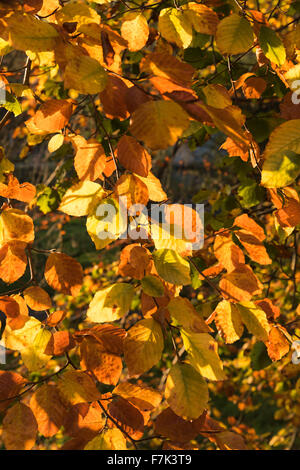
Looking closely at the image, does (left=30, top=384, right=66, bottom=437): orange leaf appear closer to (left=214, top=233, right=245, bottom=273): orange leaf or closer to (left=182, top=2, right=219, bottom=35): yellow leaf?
(left=214, top=233, right=245, bottom=273): orange leaf

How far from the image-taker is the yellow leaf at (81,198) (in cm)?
90

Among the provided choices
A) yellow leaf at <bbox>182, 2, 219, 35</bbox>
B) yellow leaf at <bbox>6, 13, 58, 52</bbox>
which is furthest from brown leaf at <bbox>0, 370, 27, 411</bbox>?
yellow leaf at <bbox>182, 2, 219, 35</bbox>

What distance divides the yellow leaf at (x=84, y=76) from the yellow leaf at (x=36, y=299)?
0.51m

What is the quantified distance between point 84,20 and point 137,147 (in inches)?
13.3

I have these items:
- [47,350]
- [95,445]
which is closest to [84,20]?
[47,350]

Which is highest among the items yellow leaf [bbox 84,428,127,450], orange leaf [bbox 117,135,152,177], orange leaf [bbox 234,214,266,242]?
orange leaf [bbox 117,135,152,177]

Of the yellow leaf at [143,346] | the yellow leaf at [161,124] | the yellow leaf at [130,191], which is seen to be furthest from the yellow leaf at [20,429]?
the yellow leaf at [161,124]

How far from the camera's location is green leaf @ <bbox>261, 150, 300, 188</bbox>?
2.56ft

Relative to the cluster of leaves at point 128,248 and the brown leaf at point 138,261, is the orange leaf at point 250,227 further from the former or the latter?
the brown leaf at point 138,261

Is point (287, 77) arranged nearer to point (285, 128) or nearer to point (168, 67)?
point (285, 128)

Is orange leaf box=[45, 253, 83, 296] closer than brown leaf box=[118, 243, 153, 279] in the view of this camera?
No

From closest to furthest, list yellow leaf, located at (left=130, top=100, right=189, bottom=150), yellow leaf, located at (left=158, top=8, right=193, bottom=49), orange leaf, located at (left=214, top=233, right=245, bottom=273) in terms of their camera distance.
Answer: yellow leaf, located at (left=130, top=100, right=189, bottom=150) < yellow leaf, located at (left=158, top=8, right=193, bottom=49) < orange leaf, located at (left=214, top=233, right=245, bottom=273)

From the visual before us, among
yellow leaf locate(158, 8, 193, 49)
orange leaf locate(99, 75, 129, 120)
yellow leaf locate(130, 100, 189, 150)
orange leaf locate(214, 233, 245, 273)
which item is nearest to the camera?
yellow leaf locate(130, 100, 189, 150)

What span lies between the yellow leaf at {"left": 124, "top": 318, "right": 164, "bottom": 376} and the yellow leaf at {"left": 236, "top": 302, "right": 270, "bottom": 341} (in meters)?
0.27
